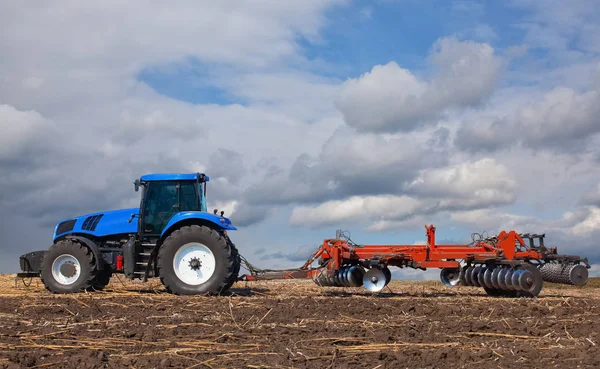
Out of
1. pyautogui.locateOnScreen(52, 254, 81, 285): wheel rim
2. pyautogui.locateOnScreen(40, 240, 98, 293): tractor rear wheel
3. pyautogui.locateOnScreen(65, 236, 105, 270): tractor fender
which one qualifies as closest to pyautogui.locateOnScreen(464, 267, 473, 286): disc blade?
pyautogui.locateOnScreen(65, 236, 105, 270): tractor fender

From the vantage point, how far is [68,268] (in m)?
13.0

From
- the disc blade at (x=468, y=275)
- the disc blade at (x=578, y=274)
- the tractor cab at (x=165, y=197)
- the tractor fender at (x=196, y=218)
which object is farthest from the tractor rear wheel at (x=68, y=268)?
the disc blade at (x=578, y=274)

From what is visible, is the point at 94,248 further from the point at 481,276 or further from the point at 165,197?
the point at 481,276

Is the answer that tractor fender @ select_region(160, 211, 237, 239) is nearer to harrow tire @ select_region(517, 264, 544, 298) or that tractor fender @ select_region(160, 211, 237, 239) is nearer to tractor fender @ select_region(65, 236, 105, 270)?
tractor fender @ select_region(65, 236, 105, 270)

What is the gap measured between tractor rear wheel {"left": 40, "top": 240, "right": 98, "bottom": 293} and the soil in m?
1.49

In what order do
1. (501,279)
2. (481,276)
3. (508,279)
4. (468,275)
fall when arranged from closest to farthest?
(508,279) → (501,279) → (481,276) → (468,275)

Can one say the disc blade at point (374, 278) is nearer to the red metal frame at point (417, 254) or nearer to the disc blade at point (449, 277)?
the red metal frame at point (417, 254)

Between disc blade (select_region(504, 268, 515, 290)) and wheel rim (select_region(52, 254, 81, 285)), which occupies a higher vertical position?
wheel rim (select_region(52, 254, 81, 285))

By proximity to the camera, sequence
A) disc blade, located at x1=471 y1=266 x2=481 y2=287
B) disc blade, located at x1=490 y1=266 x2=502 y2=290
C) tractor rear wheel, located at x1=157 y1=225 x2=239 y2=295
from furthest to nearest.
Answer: disc blade, located at x1=471 y1=266 x2=481 y2=287 → disc blade, located at x1=490 y1=266 x2=502 y2=290 → tractor rear wheel, located at x1=157 y1=225 x2=239 y2=295

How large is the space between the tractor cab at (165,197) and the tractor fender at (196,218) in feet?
1.77

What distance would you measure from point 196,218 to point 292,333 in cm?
539

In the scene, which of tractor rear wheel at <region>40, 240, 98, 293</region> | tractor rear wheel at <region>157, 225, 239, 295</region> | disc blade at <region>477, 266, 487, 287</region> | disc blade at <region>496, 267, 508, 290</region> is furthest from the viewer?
disc blade at <region>477, 266, 487, 287</region>

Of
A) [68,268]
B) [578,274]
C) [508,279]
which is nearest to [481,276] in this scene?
[508,279]

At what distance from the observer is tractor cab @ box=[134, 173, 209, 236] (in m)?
12.9
